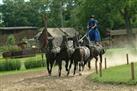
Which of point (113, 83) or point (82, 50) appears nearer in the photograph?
point (113, 83)

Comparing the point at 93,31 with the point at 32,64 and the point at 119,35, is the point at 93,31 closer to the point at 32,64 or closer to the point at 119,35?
the point at 32,64

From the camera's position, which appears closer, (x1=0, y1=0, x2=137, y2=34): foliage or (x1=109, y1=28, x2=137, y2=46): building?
(x1=0, y1=0, x2=137, y2=34): foliage

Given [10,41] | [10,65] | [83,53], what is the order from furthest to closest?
1. [10,41]
2. [10,65]
3. [83,53]

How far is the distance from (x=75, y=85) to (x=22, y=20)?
114 meters

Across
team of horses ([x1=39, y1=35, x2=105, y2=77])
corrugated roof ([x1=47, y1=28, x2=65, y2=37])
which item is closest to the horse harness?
team of horses ([x1=39, y1=35, x2=105, y2=77])

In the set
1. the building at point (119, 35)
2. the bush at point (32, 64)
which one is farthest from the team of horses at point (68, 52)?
the building at point (119, 35)

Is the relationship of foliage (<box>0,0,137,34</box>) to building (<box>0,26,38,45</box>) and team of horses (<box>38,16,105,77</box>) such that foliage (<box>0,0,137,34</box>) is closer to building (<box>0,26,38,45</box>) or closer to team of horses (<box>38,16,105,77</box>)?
building (<box>0,26,38,45</box>)

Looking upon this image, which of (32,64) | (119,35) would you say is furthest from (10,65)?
(119,35)

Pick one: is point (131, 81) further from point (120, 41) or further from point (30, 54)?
point (120, 41)

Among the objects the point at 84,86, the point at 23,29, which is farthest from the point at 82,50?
the point at 23,29

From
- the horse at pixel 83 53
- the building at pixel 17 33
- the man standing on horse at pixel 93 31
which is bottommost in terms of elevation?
the building at pixel 17 33

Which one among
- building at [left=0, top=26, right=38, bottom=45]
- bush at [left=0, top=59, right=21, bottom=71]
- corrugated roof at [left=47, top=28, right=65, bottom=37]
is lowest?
building at [left=0, top=26, right=38, bottom=45]

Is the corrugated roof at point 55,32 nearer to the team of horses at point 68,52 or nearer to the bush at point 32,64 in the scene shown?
the bush at point 32,64

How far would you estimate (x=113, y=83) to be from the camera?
61.3ft
